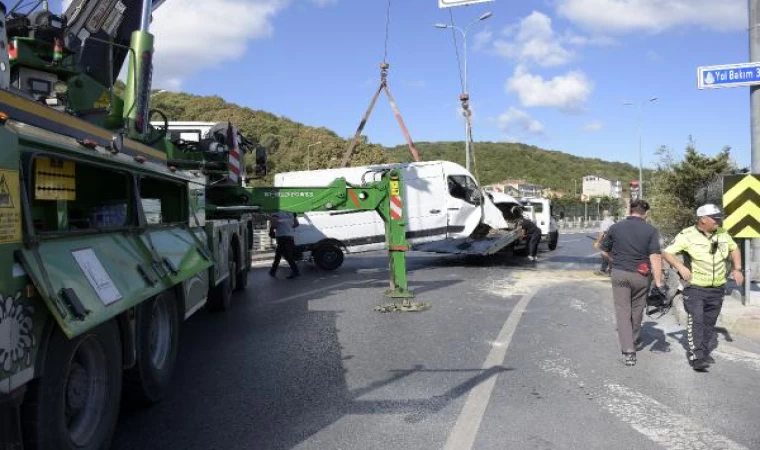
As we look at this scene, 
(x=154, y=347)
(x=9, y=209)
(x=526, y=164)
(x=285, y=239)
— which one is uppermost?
(x=526, y=164)

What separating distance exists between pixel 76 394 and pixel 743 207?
8.81 m

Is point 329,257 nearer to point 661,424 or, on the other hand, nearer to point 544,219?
point 544,219

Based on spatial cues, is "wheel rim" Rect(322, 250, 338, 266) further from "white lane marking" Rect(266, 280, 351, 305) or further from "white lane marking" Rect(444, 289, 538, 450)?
"white lane marking" Rect(444, 289, 538, 450)

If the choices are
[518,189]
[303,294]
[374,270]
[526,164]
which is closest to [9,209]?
[303,294]

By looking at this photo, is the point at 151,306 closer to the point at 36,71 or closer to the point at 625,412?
the point at 36,71

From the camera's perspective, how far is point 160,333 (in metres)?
5.42

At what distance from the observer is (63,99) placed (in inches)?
214

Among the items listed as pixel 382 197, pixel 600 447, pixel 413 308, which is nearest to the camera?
pixel 600 447

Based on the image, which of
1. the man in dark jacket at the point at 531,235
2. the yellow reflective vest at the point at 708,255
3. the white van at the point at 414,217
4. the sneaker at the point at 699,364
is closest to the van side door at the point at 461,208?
the white van at the point at 414,217

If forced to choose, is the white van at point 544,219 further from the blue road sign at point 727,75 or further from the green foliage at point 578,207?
the green foliage at point 578,207

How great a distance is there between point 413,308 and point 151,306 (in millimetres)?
5160

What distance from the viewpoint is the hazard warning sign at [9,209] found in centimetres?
282

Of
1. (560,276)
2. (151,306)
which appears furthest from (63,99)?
(560,276)

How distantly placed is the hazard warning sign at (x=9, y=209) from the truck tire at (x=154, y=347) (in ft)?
5.74
